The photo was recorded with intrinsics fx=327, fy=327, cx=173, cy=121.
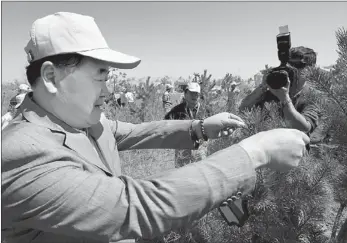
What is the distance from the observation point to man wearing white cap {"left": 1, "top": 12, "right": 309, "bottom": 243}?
769 millimetres

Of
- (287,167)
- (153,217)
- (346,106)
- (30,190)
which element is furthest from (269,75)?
(30,190)

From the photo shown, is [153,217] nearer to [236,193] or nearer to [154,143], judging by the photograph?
[236,193]

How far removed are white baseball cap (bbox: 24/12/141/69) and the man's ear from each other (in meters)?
0.04

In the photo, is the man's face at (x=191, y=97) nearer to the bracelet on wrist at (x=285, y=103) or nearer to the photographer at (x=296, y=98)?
the photographer at (x=296, y=98)

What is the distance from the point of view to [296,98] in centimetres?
224

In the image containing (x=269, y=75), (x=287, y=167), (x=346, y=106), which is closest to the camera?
(x=287, y=167)

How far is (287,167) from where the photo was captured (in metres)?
0.88

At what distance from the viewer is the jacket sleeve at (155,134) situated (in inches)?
63.8

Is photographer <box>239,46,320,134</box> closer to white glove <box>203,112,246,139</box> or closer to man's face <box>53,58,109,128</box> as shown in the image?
white glove <box>203,112,246,139</box>

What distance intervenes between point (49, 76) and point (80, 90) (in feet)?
0.35

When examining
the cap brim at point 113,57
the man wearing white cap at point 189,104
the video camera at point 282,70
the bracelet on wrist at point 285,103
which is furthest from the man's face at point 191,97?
the cap brim at point 113,57

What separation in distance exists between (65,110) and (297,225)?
1.33 meters

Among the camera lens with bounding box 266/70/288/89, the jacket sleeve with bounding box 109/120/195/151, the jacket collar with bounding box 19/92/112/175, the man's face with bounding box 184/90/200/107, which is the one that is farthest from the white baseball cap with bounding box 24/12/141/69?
the man's face with bounding box 184/90/200/107

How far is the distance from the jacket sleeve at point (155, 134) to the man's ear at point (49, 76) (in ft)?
1.94
